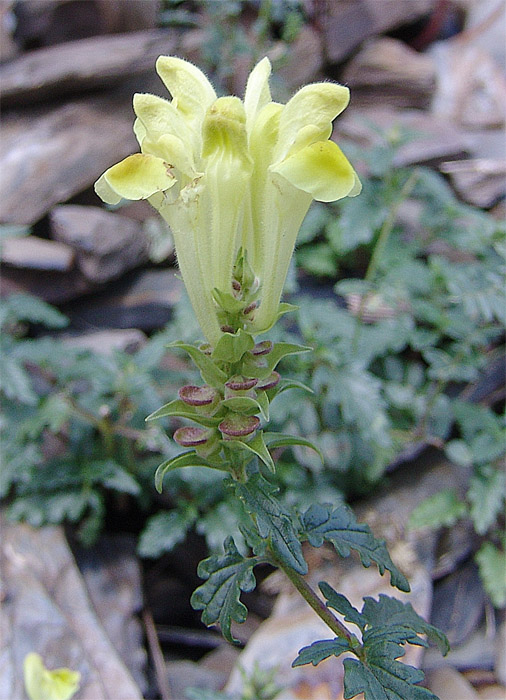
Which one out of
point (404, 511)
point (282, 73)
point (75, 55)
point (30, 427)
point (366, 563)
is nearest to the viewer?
point (366, 563)

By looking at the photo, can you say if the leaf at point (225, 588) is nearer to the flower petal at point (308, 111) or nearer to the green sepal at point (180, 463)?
the green sepal at point (180, 463)

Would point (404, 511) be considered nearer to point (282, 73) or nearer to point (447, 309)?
point (447, 309)

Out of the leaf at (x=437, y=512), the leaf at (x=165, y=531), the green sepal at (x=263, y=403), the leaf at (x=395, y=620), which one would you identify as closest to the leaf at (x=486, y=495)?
the leaf at (x=437, y=512)

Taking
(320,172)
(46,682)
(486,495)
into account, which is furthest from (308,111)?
(486,495)

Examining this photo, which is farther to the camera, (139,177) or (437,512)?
(437,512)

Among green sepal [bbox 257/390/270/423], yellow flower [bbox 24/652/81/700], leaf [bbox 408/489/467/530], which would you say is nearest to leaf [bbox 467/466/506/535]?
leaf [bbox 408/489/467/530]

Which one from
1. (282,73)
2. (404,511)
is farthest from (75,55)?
(404,511)

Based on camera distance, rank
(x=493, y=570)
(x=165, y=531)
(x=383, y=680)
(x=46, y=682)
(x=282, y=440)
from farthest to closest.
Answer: (x=493, y=570)
(x=165, y=531)
(x=46, y=682)
(x=282, y=440)
(x=383, y=680)

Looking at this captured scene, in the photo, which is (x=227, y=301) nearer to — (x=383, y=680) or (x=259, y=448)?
(x=259, y=448)

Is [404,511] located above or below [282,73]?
below
